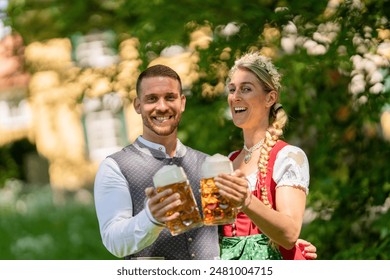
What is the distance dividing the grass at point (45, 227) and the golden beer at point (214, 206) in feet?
16.7

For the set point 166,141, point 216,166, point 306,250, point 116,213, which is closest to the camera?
point 216,166

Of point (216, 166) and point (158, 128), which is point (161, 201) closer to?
point (216, 166)

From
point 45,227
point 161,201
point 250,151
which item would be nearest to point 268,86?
point 250,151

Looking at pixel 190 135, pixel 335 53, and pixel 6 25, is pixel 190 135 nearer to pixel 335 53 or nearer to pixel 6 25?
pixel 335 53

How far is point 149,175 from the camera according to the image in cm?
237

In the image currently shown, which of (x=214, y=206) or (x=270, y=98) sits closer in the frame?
(x=214, y=206)

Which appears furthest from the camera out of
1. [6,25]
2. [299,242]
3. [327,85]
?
[6,25]

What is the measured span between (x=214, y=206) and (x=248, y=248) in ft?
0.70

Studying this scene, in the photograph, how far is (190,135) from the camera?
4.73 m

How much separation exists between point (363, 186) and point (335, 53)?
811mm

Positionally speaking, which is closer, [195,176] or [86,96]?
[195,176]

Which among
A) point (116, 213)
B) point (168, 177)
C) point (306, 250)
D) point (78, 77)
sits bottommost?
point (306, 250)

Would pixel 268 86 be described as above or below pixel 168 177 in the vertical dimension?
above

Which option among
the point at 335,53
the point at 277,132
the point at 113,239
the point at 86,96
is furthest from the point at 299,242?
the point at 86,96
